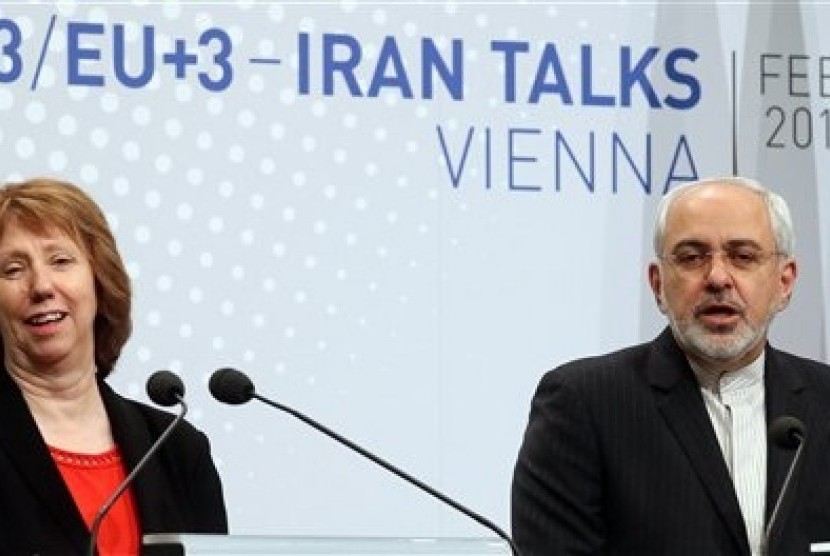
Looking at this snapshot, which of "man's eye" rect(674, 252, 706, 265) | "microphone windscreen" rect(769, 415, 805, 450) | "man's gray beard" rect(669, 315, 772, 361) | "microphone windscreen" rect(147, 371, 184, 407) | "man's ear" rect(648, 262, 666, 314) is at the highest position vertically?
"man's eye" rect(674, 252, 706, 265)

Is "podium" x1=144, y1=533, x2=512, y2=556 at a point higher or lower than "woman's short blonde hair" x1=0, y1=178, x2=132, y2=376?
lower

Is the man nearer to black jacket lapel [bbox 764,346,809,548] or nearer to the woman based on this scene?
black jacket lapel [bbox 764,346,809,548]

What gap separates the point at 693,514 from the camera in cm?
323

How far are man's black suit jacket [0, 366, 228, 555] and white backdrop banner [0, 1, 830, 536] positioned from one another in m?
1.03

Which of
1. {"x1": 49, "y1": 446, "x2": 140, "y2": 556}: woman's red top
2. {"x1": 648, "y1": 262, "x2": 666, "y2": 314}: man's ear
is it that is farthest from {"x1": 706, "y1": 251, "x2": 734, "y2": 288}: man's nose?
{"x1": 49, "y1": 446, "x2": 140, "y2": 556}: woman's red top

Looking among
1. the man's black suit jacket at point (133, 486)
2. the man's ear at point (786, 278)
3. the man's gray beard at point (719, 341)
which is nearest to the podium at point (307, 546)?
the man's black suit jacket at point (133, 486)

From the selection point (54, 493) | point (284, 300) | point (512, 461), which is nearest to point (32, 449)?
point (54, 493)

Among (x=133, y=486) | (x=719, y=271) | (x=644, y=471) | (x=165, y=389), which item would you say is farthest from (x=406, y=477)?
(x=719, y=271)

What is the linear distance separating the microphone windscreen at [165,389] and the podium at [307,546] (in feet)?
1.67

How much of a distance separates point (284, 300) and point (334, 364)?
20 cm

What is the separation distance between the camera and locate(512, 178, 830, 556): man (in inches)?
127

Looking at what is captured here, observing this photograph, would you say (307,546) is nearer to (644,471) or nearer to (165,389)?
(165,389)

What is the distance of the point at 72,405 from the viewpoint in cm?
313

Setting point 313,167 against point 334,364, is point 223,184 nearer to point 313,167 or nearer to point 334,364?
point 313,167
